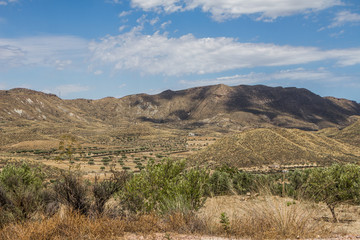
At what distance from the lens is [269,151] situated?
62.4 meters

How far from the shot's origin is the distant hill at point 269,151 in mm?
58875

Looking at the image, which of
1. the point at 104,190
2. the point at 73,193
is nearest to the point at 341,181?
the point at 104,190

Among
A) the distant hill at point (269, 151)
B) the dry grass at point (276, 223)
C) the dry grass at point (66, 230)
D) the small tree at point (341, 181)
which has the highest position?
the dry grass at point (66, 230)

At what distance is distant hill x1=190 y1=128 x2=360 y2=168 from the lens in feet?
193

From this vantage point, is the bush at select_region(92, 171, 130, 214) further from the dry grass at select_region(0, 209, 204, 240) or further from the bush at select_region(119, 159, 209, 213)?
the dry grass at select_region(0, 209, 204, 240)

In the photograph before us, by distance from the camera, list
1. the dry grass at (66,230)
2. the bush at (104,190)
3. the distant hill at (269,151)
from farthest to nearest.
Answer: the distant hill at (269,151)
the bush at (104,190)
the dry grass at (66,230)

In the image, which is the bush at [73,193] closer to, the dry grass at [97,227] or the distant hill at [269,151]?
the dry grass at [97,227]

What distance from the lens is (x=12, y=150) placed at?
81062 millimetres

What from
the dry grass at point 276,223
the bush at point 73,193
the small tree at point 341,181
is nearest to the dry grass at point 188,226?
the dry grass at point 276,223

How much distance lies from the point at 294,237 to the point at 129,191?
700 centimetres

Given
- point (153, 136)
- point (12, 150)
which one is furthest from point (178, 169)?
point (153, 136)

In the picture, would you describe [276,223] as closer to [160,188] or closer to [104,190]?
[104,190]

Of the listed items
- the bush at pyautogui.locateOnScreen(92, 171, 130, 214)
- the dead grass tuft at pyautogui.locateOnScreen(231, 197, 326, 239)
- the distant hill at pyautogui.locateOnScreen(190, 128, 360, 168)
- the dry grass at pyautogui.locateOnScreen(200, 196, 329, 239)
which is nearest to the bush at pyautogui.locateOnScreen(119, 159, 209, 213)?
the bush at pyautogui.locateOnScreen(92, 171, 130, 214)

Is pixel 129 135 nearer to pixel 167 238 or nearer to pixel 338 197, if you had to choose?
pixel 338 197
